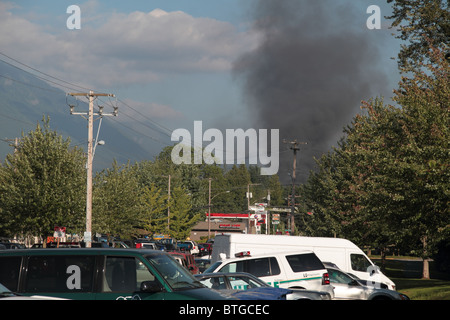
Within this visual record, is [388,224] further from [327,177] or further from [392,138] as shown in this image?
[327,177]

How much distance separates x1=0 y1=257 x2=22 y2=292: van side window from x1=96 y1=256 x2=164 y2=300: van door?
1398 mm

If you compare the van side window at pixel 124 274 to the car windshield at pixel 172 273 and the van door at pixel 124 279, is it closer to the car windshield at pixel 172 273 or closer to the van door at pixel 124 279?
the van door at pixel 124 279

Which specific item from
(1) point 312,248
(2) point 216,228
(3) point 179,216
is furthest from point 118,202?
(2) point 216,228

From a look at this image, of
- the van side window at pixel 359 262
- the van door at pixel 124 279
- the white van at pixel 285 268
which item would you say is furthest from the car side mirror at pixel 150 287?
the van side window at pixel 359 262

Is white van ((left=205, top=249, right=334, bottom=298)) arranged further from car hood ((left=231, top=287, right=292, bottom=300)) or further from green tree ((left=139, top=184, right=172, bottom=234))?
green tree ((left=139, top=184, right=172, bottom=234))

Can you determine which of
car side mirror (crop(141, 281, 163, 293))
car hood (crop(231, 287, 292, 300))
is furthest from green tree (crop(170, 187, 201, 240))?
car side mirror (crop(141, 281, 163, 293))

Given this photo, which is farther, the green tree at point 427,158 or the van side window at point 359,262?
the van side window at point 359,262

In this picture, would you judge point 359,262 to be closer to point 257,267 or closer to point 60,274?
point 257,267

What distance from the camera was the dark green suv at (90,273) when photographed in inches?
368

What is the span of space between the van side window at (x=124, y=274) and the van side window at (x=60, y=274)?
0.88 ft

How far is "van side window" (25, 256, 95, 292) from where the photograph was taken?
31.4 feet

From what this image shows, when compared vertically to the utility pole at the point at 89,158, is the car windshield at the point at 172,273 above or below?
below
